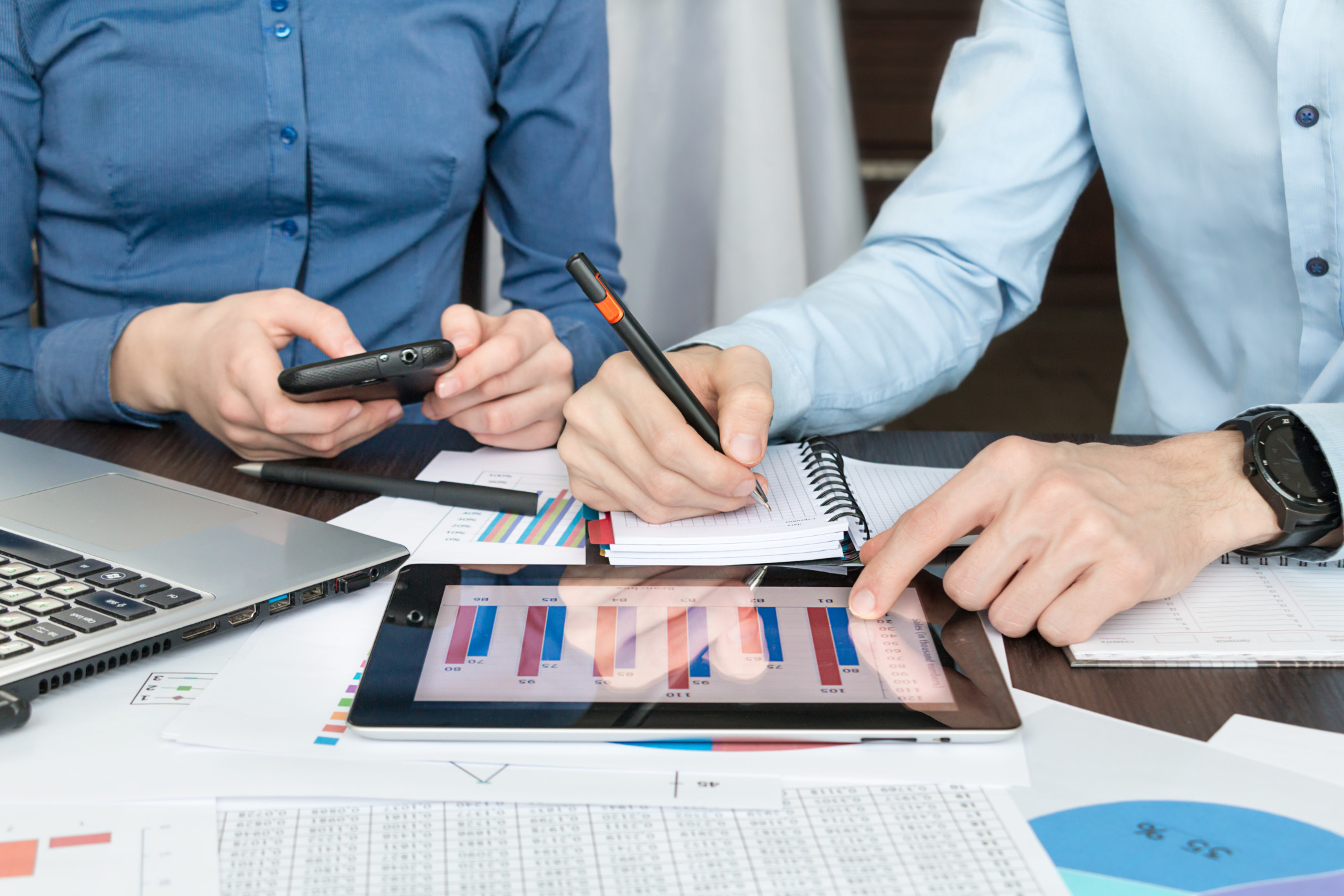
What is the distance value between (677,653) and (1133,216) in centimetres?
77

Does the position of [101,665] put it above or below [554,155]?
below

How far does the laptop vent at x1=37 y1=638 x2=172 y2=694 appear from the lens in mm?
453

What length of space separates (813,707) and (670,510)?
0.72ft

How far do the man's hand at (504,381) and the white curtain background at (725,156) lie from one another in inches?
28.1

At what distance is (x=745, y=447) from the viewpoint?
624 millimetres

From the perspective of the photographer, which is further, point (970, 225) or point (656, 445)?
point (970, 225)

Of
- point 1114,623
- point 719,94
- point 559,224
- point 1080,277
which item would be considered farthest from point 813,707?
point 1080,277

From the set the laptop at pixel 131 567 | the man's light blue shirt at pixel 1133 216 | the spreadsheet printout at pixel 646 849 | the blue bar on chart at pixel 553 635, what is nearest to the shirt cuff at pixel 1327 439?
the man's light blue shirt at pixel 1133 216

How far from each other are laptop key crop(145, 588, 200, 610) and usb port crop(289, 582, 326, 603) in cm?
5

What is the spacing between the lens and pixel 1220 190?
907 millimetres

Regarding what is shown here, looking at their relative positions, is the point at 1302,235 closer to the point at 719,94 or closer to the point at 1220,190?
the point at 1220,190

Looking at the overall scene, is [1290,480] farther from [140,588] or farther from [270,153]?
[270,153]

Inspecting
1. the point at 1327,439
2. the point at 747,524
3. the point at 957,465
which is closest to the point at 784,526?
the point at 747,524

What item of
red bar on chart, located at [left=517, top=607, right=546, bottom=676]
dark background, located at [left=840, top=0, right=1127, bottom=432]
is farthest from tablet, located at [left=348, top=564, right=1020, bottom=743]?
dark background, located at [left=840, top=0, right=1127, bottom=432]
